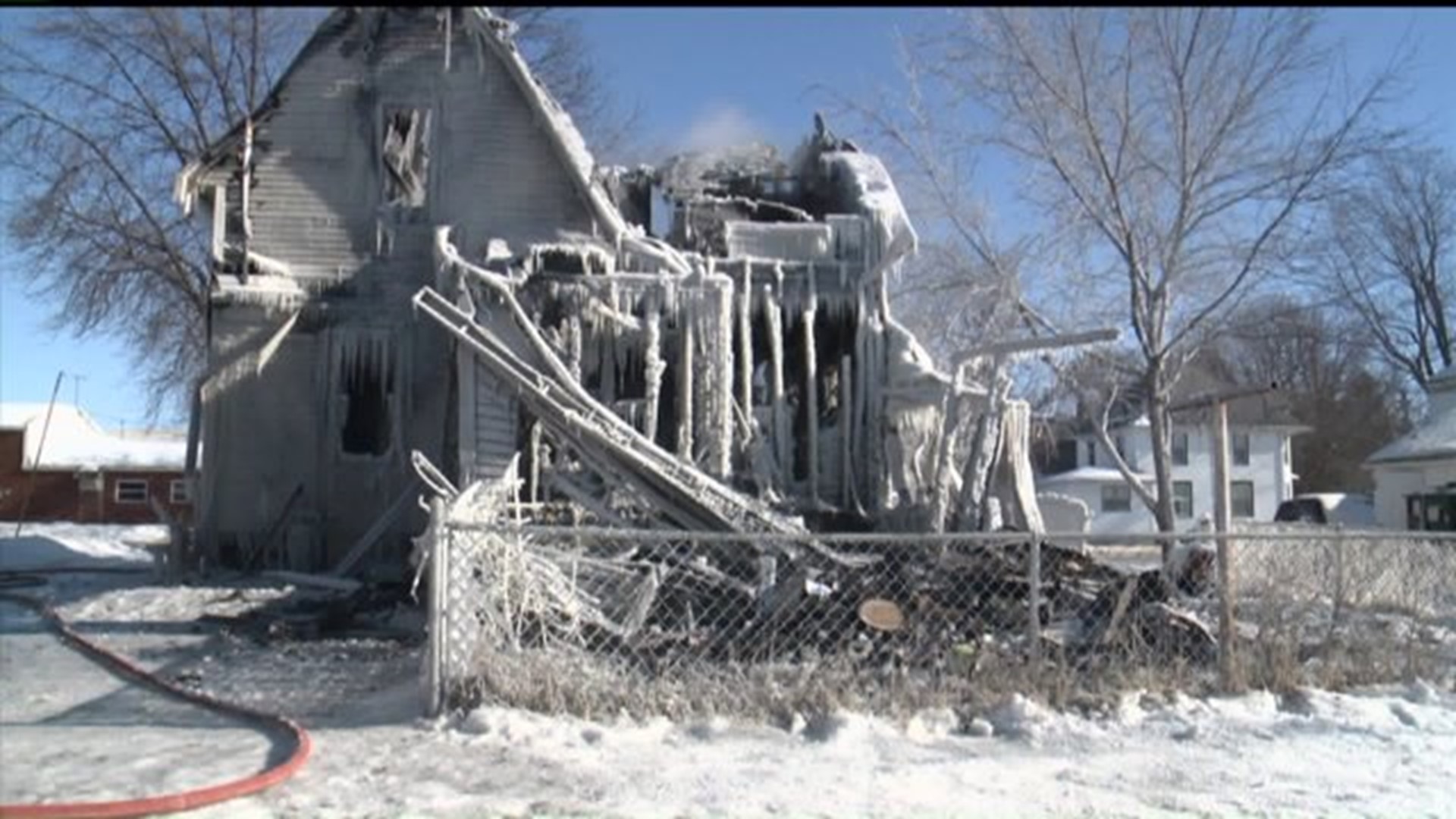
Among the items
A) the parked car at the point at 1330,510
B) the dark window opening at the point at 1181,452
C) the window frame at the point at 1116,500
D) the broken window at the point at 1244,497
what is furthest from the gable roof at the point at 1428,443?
the window frame at the point at 1116,500

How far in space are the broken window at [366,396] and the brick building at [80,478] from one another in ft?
102

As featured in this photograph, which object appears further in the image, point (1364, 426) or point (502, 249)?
point (1364, 426)

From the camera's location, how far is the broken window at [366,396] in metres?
16.2

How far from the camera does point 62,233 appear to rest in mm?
24656

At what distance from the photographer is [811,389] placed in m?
15.2

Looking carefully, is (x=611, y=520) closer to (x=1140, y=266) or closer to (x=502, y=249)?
(x=502, y=249)

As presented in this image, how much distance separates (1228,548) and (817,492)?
7.45 meters

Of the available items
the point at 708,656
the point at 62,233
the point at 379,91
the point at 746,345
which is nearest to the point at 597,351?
the point at 746,345

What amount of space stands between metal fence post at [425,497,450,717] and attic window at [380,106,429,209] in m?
10.5

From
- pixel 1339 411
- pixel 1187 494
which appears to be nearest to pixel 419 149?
pixel 1187 494

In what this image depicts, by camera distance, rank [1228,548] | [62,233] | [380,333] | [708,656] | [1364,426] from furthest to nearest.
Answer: [1364,426], [62,233], [380,333], [708,656], [1228,548]

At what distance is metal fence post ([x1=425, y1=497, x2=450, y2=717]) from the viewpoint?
662 cm

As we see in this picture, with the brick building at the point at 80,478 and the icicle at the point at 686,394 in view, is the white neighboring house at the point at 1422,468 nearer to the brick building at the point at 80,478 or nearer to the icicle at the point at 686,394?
the icicle at the point at 686,394

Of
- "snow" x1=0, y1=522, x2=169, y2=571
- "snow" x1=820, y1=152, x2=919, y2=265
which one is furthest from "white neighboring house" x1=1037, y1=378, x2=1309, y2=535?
"snow" x1=0, y1=522, x2=169, y2=571
